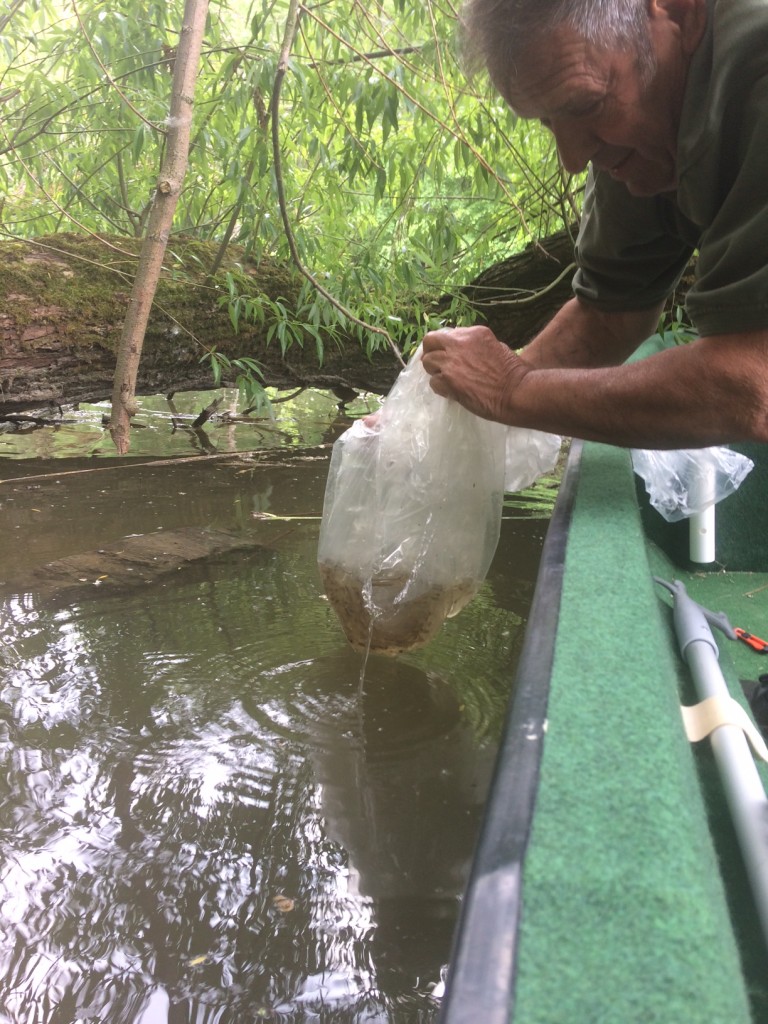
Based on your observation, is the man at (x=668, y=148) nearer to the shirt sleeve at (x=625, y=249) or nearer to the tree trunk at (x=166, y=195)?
the shirt sleeve at (x=625, y=249)

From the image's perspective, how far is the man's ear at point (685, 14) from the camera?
102cm

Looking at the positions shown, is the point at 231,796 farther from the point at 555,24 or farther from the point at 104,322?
the point at 104,322

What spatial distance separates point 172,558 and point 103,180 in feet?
8.47

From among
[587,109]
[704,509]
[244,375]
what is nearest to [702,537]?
[704,509]

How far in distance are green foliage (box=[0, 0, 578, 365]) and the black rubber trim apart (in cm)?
251

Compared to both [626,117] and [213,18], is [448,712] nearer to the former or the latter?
[626,117]

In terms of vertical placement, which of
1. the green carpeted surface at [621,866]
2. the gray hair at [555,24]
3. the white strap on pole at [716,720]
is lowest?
the white strap on pole at [716,720]

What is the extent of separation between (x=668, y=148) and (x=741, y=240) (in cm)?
24

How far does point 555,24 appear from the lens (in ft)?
3.29

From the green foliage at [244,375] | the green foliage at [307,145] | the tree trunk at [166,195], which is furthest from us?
the green foliage at [244,375]

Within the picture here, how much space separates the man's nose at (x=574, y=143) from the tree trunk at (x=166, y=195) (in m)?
1.19

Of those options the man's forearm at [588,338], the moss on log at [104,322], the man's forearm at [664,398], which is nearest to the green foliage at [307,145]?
the moss on log at [104,322]

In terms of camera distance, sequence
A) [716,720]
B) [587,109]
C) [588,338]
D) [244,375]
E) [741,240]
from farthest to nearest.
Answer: [244,375]
[588,338]
[587,109]
[741,240]
[716,720]

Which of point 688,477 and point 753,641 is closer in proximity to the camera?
point 753,641
